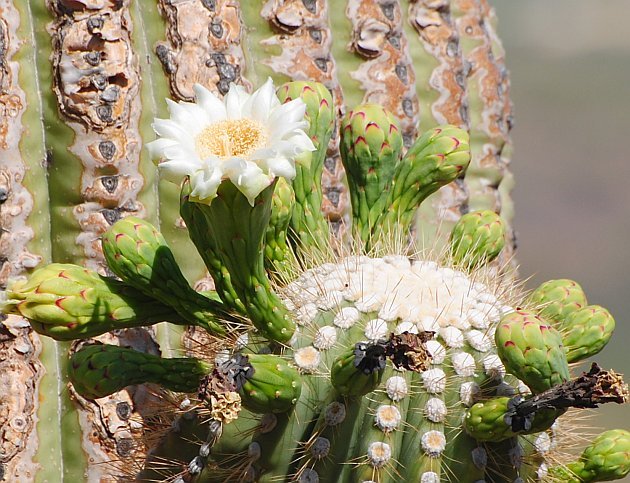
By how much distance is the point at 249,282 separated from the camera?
52.7 inches

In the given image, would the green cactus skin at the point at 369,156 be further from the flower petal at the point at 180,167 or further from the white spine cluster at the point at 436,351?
the flower petal at the point at 180,167

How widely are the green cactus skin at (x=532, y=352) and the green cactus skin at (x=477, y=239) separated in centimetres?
39

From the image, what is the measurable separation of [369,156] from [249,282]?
333 millimetres

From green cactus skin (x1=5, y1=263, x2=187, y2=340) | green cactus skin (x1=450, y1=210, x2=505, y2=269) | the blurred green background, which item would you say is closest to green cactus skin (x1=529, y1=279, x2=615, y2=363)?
green cactus skin (x1=450, y1=210, x2=505, y2=269)

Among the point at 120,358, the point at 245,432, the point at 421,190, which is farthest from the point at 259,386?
the point at 421,190

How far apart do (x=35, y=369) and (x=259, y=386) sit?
2.00 ft

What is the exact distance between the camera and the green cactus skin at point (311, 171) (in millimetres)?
1524

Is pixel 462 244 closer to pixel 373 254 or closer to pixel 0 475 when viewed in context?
pixel 373 254

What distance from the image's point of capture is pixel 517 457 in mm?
1335

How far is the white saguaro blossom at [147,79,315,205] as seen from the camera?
3.82 ft

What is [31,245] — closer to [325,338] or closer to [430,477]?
[325,338]

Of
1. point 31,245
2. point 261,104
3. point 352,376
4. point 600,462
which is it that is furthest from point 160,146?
point 600,462

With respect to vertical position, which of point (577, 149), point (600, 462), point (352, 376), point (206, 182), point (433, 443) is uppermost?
point (206, 182)

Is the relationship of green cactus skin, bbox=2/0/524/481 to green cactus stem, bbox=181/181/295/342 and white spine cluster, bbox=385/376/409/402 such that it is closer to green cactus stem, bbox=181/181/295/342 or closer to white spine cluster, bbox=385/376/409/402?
green cactus stem, bbox=181/181/295/342
